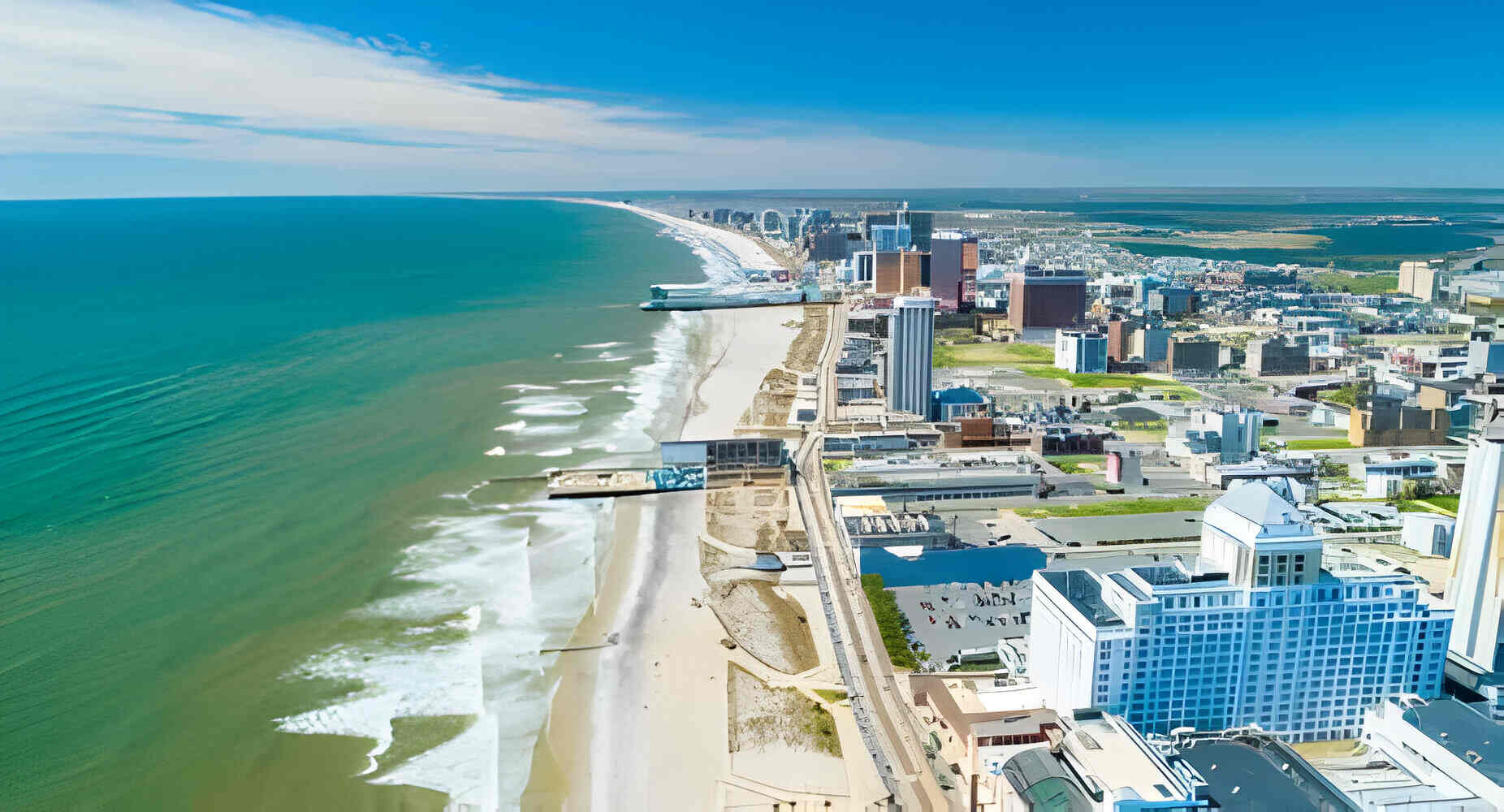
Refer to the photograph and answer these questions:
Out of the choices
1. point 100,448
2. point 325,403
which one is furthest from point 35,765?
point 325,403

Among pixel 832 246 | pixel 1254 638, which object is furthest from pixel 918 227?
pixel 1254 638

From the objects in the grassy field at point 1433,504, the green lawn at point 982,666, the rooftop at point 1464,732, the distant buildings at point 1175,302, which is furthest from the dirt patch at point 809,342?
the rooftop at point 1464,732

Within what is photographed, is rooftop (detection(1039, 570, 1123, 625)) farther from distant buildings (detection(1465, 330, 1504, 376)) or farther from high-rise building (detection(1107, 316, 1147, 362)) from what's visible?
high-rise building (detection(1107, 316, 1147, 362))

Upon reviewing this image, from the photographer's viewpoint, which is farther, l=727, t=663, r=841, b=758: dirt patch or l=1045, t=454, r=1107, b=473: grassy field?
l=1045, t=454, r=1107, b=473: grassy field

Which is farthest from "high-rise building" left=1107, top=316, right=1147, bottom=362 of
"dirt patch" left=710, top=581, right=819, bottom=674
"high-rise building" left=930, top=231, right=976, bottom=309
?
"dirt patch" left=710, top=581, right=819, bottom=674

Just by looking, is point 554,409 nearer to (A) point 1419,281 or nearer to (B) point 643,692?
(B) point 643,692

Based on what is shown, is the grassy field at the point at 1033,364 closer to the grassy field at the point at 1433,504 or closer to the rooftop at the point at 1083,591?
the grassy field at the point at 1433,504
